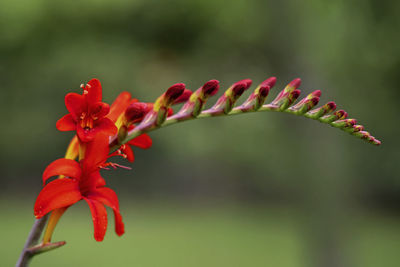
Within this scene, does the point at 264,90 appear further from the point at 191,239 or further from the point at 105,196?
the point at 191,239

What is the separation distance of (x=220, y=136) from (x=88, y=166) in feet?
34.4

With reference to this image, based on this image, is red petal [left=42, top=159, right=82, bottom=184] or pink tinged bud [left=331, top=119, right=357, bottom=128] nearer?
red petal [left=42, top=159, right=82, bottom=184]

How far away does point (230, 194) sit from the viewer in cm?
1395

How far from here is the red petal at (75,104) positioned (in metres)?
0.92

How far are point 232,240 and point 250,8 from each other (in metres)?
5.23

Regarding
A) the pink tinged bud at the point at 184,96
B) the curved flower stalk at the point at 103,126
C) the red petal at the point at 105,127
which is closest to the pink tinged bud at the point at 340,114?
the curved flower stalk at the point at 103,126

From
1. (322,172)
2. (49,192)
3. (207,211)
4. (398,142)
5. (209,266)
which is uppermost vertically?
(398,142)

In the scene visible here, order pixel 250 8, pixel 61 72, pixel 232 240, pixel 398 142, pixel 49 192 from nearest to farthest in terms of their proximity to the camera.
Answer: pixel 49 192, pixel 250 8, pixel 398 142, pixel 232 240, pixel 61 72

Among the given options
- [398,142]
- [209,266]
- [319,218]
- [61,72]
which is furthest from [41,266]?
[398,142]

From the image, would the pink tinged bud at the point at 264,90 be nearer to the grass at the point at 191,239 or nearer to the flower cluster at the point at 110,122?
the flower cluster at the point at 110,122

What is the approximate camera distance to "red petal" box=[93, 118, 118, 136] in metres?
0.86

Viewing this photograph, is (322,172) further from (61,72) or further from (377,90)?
(61,72)

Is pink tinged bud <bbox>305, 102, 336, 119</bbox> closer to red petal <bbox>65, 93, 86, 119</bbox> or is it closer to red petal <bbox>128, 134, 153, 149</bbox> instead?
red petal <bbox>128, 134, 153, 149</bbox>

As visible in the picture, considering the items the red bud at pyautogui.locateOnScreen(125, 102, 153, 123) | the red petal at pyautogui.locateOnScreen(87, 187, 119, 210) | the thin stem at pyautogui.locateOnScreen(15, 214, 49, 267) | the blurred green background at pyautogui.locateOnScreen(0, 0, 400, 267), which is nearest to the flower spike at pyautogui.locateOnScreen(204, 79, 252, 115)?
the red bud at pyautogui.locateOnScreen(125, 102, 153, 123)
